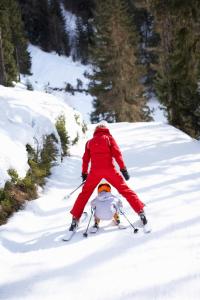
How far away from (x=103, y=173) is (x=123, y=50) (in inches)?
1135

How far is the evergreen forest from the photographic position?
494 inches

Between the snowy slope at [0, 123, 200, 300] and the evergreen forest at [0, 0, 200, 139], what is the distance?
172 inches

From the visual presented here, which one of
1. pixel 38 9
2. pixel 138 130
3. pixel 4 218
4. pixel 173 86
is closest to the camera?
pixel 4 218

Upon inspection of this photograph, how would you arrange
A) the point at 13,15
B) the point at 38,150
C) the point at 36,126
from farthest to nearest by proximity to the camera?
the point at 13,15, the point at 36,126, the point at 38,150

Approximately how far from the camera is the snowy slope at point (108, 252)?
514cm

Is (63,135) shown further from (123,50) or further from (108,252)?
(123,50)

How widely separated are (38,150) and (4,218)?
3.22 m

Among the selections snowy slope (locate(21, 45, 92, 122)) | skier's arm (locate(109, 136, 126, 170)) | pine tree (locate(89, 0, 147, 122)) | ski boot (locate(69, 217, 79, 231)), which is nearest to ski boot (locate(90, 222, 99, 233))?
ski boot (locate(69, 217, 79, 231))

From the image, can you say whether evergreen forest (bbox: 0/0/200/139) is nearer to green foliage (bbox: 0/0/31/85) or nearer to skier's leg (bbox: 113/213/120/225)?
green foliage (bbox: 0/0/31/85)

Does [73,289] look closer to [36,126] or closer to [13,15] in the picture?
[36,126]

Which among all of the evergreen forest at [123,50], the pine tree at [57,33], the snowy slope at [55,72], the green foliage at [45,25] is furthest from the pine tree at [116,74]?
the green foliage at [45,25]

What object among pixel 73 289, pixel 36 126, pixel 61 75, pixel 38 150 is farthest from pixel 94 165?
pixel 61 75

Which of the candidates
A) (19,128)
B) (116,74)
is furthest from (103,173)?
(116,74)

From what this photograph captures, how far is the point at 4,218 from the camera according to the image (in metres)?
7.78
